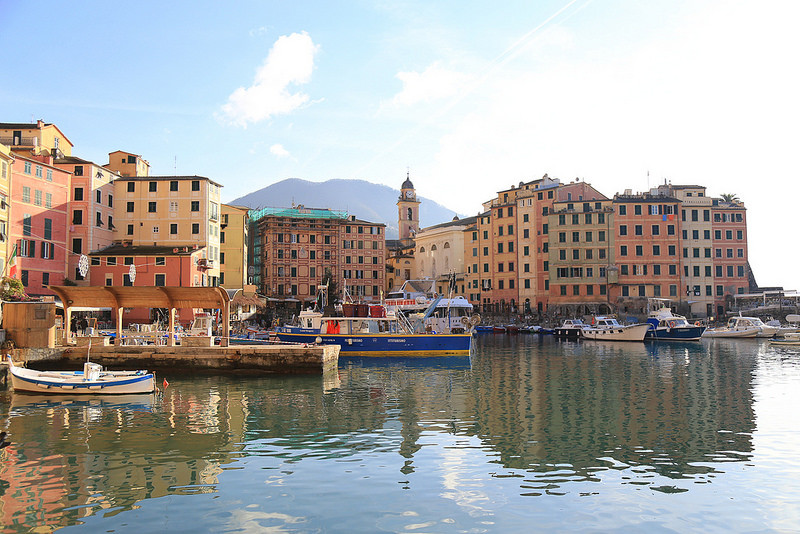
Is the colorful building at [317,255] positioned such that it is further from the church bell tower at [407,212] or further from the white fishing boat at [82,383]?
the white fishing boat at [82,383]

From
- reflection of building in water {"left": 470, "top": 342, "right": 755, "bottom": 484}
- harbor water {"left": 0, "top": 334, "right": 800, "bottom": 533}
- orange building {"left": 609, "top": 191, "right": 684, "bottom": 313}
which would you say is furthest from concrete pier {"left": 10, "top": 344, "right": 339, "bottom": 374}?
orange building {"left": 609, "top": 191, "right": 684, "bottom": 313}

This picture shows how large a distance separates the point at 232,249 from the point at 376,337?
37156 mm

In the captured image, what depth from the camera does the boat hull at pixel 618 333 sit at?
60428 millimetres

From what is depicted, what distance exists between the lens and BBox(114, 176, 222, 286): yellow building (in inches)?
2494

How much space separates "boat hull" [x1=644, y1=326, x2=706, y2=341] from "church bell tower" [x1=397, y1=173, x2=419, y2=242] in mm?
66926

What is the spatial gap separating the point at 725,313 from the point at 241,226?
62.4 m

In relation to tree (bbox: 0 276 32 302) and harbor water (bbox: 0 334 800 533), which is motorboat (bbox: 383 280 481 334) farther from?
tree (bbox: 0 276 32 302)

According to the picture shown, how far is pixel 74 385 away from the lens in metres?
23.8

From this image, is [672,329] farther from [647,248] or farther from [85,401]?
[85,401]

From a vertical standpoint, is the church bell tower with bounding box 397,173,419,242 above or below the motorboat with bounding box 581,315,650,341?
above

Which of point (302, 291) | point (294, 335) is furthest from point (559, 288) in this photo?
point (294, 335)

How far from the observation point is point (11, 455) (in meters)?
14.9

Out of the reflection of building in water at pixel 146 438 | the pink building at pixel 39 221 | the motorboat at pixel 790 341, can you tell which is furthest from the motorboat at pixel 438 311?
the pink building at pixel 39 221

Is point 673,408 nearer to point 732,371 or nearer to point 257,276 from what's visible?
point 732,371
